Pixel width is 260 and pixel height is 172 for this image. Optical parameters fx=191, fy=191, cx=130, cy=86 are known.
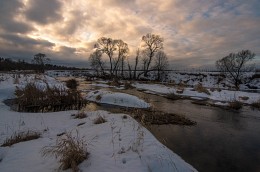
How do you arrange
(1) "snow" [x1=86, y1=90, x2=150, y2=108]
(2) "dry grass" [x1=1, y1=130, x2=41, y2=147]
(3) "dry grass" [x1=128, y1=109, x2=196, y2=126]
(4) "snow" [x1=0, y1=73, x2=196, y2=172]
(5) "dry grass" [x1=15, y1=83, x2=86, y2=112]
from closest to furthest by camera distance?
(4) "snow" [x1=0, y1=73, x2=196, y2=172], (2) "dry grass" [x1=1, y1=130, x2=41, y2=147], (3) "dry grass" [x1=128, y1=109, x2=196, y2=126], (5) "dry grass" [x1=15, y1=83, x2=86, y2=112], (1) "snow" [x1=86, y1=90, x2=150, y2=108]

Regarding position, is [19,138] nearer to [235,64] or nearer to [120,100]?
[120,100]

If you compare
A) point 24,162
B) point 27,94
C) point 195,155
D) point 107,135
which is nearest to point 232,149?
point 195,155

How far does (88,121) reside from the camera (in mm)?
8602

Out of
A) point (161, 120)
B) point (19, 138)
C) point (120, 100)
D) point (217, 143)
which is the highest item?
point (19, 138)

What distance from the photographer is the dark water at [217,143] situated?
5676 mm

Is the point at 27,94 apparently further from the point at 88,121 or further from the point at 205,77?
the point at 205,77

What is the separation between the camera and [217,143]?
288 inches

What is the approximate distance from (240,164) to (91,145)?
446 cm

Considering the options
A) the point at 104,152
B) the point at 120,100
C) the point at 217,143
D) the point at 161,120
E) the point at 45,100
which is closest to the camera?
the point at 104,152

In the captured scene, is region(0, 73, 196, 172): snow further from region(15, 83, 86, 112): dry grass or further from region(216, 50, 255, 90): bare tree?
region(216, 50, 255, 90): bare tree

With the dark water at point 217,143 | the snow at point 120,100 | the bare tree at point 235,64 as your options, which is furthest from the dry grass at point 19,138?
the bare tree at point 235,64

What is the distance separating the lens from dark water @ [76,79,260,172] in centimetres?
568

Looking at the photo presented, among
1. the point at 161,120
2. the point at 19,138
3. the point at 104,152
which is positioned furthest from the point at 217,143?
the point at 19,138

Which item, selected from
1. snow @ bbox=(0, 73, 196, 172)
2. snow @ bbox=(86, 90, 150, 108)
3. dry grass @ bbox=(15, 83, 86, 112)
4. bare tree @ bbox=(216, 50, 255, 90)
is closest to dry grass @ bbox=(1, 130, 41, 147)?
snow @ bbox=(0, 73, 196, 172)
